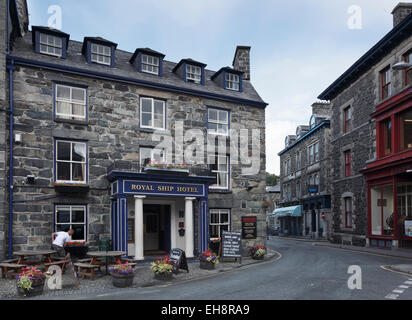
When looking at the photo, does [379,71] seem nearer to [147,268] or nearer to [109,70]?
[109,70]

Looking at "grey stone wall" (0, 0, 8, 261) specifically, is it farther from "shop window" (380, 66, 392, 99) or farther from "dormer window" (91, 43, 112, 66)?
"shop window" (380, 66, 392, 99)

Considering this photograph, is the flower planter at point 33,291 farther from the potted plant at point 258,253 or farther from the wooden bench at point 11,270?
the potted plant at point 258,253

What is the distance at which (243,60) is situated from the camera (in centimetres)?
2444

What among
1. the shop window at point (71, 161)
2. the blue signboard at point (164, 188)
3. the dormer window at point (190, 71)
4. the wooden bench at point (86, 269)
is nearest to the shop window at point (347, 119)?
the dormer window at point (190, 71)

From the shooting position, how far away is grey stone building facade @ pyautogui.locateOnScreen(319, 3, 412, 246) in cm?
2298

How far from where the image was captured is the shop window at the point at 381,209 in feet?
78.0

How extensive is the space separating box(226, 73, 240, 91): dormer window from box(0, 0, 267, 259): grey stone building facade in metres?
0.42

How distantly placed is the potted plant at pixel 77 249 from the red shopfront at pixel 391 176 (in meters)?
16.3

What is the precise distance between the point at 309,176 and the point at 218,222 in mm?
23410

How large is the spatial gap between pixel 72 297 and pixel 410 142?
1967cm
